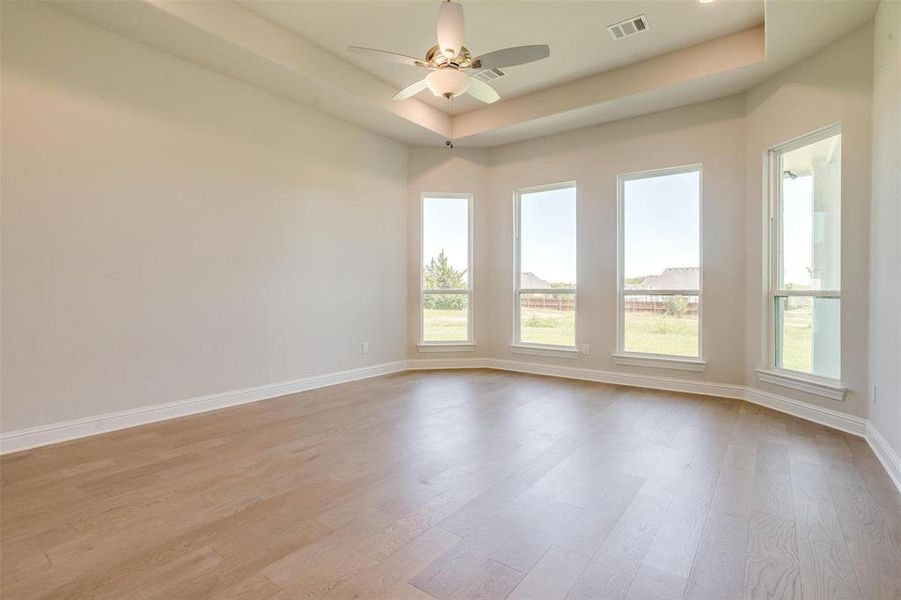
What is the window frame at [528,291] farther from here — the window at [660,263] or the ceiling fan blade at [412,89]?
the ceiling fan blade at [412,89]

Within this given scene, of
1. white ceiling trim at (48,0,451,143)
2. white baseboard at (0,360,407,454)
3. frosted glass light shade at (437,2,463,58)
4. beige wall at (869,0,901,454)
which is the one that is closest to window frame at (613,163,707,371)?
beige wall at (869,0,901,454)

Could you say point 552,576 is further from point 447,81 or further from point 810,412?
point 810,412

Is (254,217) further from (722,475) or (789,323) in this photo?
(789,323)

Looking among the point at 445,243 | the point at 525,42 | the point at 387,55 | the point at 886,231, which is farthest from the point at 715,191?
the point at 387,55

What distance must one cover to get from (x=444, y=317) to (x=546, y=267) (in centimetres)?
155

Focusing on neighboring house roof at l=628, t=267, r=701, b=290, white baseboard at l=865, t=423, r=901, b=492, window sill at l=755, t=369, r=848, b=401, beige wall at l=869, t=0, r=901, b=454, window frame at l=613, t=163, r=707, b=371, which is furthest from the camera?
neighboring house roof at l=628, t=267, r=701, b=290

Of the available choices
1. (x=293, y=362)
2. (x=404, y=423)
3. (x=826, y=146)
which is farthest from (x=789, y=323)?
(x=293, y=362)

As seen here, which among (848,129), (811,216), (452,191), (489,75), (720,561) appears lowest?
(720,561)

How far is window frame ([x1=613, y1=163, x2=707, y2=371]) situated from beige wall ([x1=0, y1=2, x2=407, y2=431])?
3.18 metres

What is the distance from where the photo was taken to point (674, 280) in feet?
16.3

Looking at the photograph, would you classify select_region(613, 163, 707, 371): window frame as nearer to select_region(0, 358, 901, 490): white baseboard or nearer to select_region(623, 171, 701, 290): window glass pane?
select_region(623, 171, 701, 290): window glass pane

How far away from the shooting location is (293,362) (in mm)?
4730

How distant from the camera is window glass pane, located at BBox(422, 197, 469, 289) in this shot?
6160mm

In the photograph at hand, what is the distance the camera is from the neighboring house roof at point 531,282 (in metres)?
5.88
